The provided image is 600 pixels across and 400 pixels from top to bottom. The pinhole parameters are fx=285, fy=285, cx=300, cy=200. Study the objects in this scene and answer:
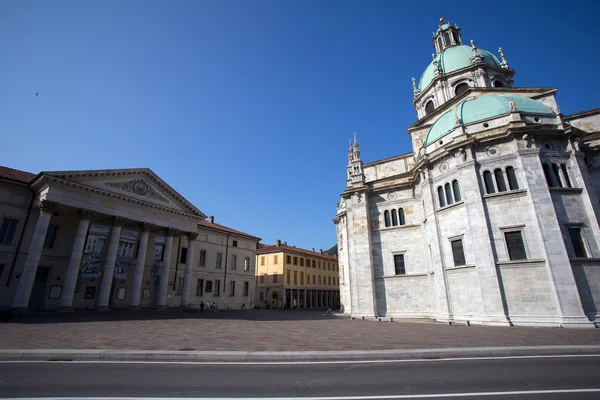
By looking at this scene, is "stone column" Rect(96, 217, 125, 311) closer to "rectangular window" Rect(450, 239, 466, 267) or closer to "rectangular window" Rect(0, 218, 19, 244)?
"rectangular window" Rect(0, 218, 19, 244)

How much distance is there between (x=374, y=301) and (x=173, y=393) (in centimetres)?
2266

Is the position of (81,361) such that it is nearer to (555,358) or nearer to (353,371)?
(353,371)

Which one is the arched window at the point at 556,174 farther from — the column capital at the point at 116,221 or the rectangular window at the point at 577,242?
the column capital at the point at 116,221

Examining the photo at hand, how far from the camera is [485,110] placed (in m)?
22.6

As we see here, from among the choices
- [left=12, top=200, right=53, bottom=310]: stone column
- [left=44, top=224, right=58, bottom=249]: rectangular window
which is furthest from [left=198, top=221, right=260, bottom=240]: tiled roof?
[left=12, top=200, right=53, bottom=310]: stone column

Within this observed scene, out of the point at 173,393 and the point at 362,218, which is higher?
the point at 362,218

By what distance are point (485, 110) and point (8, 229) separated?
131 ft

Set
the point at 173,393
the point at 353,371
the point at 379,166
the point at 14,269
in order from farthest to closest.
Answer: the point at 379,166
the point at 14,269
the point at 353,371
the point at 173,393

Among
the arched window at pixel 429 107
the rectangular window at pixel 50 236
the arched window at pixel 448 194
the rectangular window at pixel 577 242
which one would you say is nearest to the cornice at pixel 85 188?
the rectangular window at pixel 50 236

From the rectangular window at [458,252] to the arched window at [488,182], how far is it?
4.15 metres

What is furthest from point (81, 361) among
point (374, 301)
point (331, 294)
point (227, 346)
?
point (331, 294)

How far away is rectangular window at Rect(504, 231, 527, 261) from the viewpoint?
18.7 metres

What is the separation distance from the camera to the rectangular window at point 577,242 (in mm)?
18000

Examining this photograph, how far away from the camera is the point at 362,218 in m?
27.6
